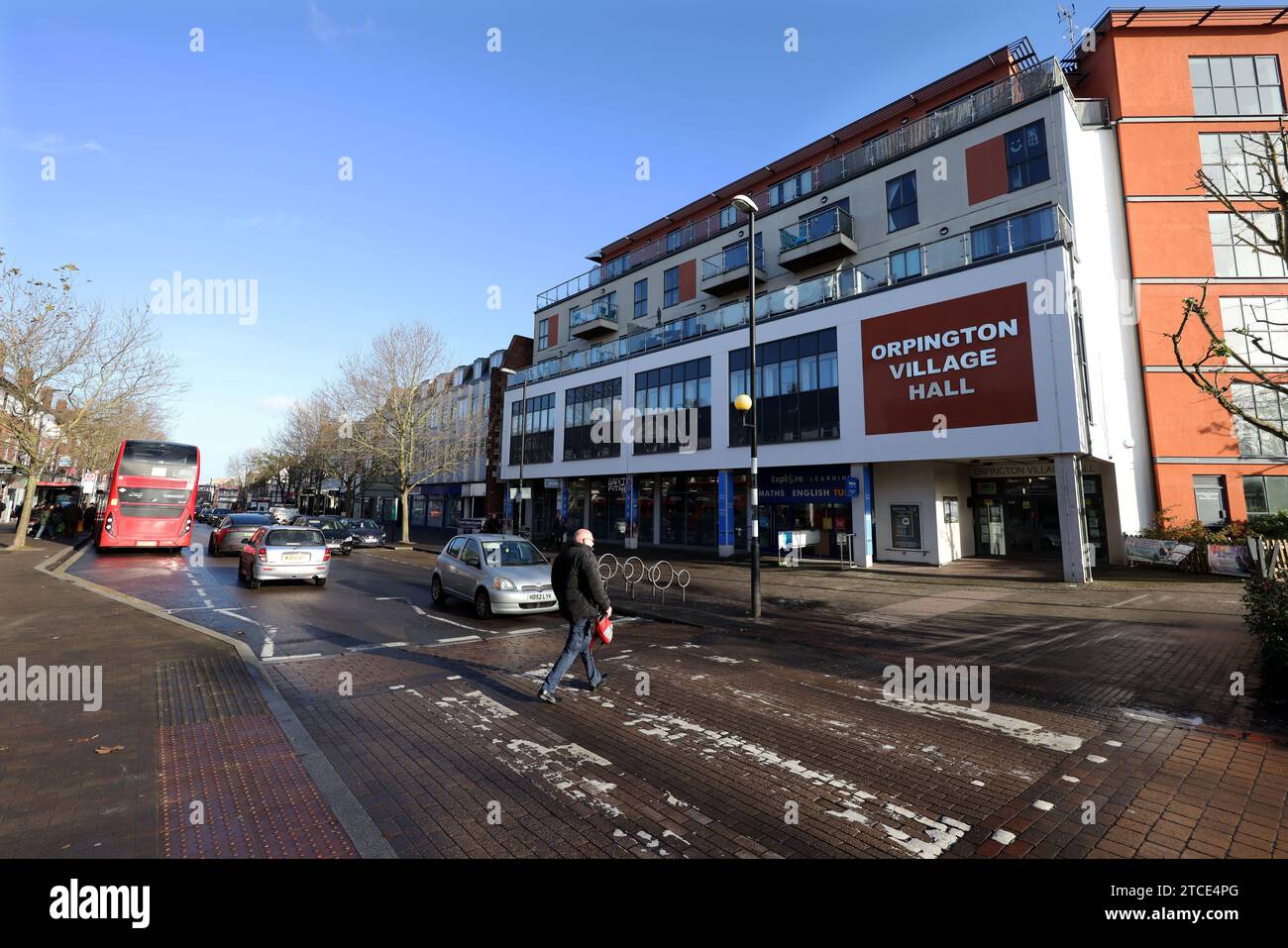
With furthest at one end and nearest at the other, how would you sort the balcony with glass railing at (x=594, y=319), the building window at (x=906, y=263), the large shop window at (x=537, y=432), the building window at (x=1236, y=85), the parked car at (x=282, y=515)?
the balcony with glass railing at (x=594, y=319), the large shop window at (x=537, y=432), the parked car at (x=282, y=515), the building window at (x=1236, y=85), the building window at (x=906, y=263)

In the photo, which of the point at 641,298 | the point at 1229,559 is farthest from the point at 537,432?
the point at 1229,559

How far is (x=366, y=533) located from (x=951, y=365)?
90.6ft

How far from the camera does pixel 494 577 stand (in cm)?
1055

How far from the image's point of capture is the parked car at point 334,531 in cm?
2528

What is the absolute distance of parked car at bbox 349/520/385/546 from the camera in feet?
93.3

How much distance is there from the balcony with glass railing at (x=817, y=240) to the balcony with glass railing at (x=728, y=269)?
1.85 m

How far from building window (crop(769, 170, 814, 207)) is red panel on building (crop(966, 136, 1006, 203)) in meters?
7.62

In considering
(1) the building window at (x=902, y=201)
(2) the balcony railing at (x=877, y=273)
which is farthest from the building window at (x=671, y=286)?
(1) the building window at (x=902, y=201)

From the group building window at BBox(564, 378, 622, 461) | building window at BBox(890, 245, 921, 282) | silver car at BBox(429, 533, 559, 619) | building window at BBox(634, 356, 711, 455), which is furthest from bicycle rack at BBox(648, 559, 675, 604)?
building window at BBox(890, 245, 921, 282)

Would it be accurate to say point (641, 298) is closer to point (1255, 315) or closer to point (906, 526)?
point (906, 526)

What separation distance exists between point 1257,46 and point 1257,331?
39.4ft

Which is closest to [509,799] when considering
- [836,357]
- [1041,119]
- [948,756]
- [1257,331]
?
[948,756]

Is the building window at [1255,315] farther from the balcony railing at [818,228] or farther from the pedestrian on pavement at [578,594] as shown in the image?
the pedestrian on pavement at [578,594]

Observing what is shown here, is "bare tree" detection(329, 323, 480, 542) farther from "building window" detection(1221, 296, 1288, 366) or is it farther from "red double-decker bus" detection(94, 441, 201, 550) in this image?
"building window" detection(1221, 296, 1288, 366)
